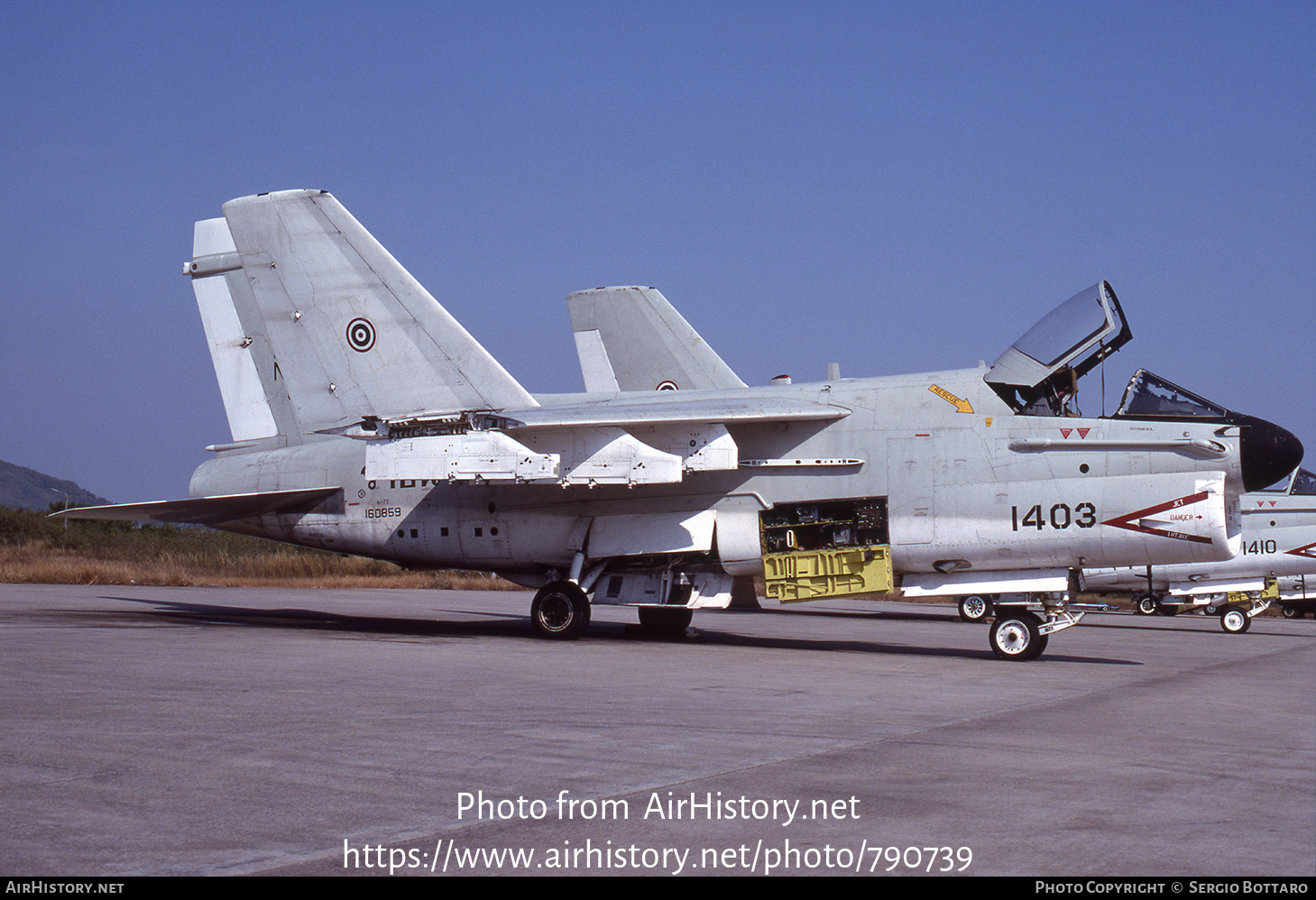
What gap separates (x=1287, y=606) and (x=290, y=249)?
3257 centimetres

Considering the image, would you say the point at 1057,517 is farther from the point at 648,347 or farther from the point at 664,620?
the point at 648,347

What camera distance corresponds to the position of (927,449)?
12906 mm

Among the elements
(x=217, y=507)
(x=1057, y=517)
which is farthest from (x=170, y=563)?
(x=1057, y=517)

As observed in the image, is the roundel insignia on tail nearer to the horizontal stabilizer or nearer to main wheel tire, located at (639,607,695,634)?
the horizontal stabilizer

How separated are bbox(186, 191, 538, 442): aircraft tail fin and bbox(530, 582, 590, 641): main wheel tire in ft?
8.01

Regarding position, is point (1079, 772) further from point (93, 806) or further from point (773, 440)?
point (773, 440)

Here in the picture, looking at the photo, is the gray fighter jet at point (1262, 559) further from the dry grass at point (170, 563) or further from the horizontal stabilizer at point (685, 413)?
the dry grass at point (170, 563)

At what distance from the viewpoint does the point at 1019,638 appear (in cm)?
1257

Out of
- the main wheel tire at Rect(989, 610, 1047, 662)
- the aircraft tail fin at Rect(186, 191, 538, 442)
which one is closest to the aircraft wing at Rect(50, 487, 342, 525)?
the aircraft tail fin at Rect(186, 191, 538, 442)

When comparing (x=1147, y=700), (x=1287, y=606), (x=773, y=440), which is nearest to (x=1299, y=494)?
(x=1287, y=606)

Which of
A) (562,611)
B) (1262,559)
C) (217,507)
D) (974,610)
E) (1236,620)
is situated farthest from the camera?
(1262,559)

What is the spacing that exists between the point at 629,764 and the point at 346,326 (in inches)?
406

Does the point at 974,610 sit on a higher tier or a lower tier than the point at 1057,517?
lower

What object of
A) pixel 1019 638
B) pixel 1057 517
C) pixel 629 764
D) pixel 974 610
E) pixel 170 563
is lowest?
pixel 974 610
